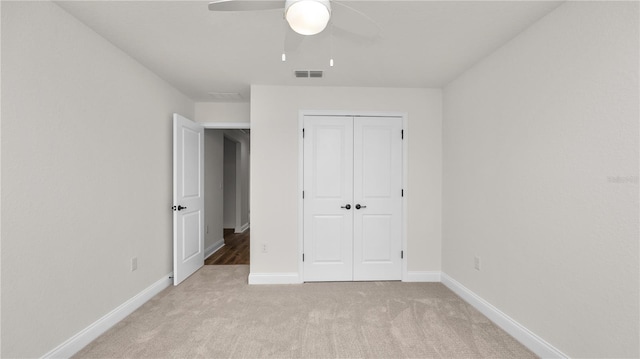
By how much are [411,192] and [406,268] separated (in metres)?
0.95

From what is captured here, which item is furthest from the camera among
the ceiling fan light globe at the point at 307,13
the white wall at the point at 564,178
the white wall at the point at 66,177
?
the white wall at the point at 66,177

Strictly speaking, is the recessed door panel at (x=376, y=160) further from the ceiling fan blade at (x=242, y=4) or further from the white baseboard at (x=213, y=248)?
the white baseboard at (x=213, y=248)

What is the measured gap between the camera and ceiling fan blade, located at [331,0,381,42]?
1.91 m

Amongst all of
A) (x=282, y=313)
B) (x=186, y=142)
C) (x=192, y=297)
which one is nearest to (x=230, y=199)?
(x=186, y=142)

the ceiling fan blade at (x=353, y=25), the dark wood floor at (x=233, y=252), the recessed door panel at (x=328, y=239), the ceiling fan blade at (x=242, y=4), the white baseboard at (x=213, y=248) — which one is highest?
the ceiling fan blade at (x=353, y=25)

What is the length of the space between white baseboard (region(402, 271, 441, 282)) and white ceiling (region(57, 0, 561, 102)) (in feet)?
7.61

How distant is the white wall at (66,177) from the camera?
1587mm

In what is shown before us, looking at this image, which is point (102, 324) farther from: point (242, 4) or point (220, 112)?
point (220, 112)

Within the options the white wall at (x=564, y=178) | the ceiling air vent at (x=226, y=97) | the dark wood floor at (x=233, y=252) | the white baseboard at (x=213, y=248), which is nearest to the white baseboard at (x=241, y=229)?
the dark wood floor at (x=233, y=252)

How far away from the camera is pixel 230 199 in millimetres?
6969

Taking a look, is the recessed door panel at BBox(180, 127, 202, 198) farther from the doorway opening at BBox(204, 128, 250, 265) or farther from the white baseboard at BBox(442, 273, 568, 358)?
the white baseboard at BBox(442, 273, 568, 358)

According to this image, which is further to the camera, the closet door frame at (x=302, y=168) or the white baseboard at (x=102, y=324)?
the closet door frame at (x=302, y=168)

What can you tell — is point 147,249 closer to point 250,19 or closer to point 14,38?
point 14,38

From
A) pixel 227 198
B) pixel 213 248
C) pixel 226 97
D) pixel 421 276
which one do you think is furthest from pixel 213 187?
pixel 421 276
